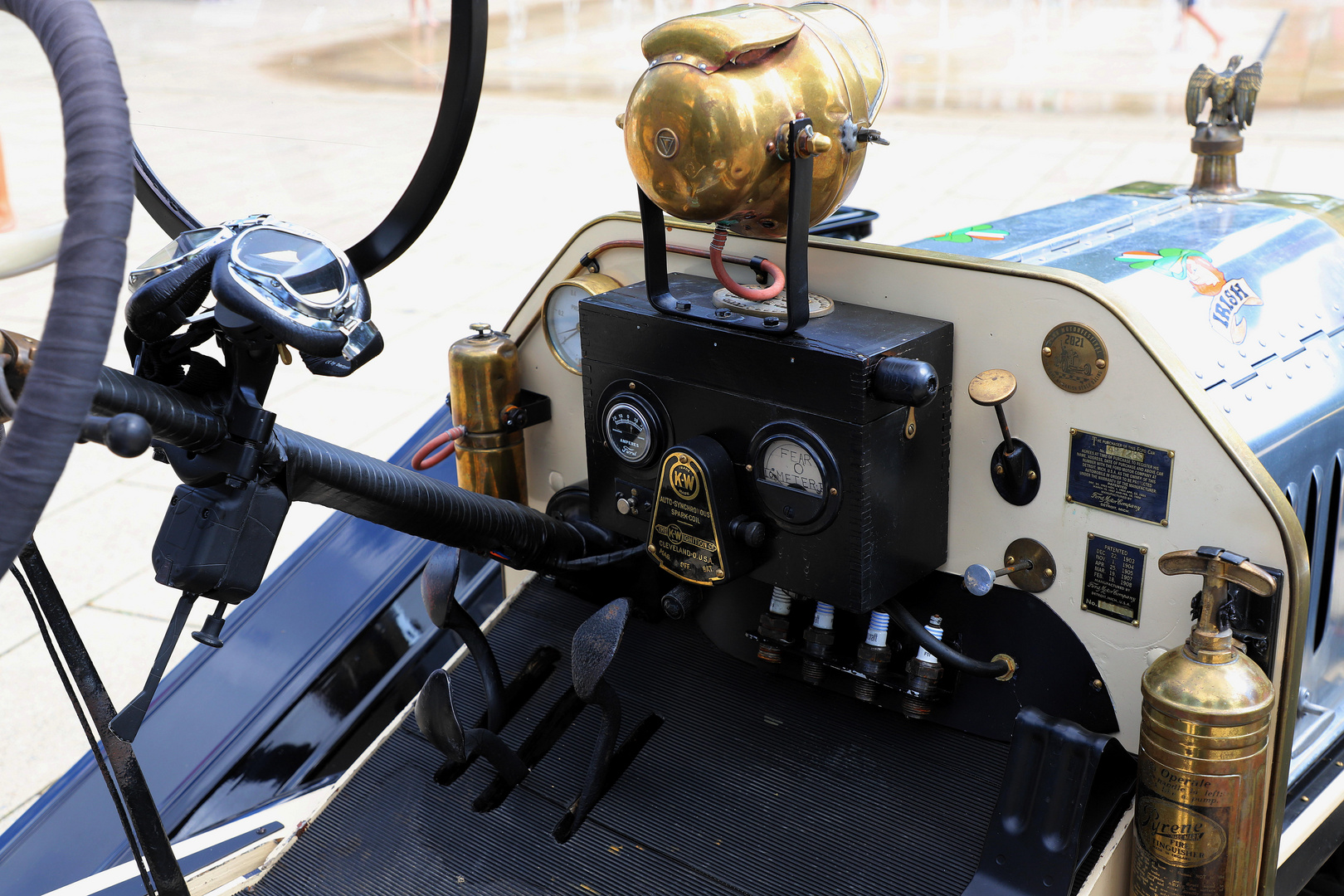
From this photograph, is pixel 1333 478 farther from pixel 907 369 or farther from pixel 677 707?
pixel 677 707

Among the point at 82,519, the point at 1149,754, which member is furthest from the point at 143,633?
the point at 1149,754

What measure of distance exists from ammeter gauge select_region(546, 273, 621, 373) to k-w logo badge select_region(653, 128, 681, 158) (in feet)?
2.01

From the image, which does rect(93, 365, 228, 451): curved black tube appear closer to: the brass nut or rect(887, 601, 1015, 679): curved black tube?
the brass nut

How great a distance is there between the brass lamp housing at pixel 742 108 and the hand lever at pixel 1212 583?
2.15 feet

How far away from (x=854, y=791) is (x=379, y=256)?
3.49ft

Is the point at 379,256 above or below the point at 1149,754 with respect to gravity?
above

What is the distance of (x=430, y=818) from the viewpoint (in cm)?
191

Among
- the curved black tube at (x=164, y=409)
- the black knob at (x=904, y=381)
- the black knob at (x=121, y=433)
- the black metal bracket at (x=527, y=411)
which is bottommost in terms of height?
the black metal bracket at (x=527, y=411)

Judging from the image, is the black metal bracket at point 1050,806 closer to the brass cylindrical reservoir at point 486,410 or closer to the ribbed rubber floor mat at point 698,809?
the ribbed rubber floor mat at point 698,809

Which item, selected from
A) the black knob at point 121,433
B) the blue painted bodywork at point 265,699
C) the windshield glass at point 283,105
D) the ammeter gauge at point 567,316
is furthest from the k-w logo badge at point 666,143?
the blue painted bodywork at point 265,699

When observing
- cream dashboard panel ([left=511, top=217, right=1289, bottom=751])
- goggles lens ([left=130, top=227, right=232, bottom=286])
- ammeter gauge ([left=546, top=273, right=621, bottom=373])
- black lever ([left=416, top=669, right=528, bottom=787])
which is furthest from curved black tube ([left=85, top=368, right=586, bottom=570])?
cream dashboard panel ([left=511, top=217, right=1289, bottom=751])

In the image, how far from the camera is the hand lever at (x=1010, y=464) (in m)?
1.53

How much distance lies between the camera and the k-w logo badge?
4.63 feet

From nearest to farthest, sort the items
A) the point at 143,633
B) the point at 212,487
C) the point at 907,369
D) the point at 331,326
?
the point at 331,326
the point at 212,487
the point at 907,369
the point at 143,633
